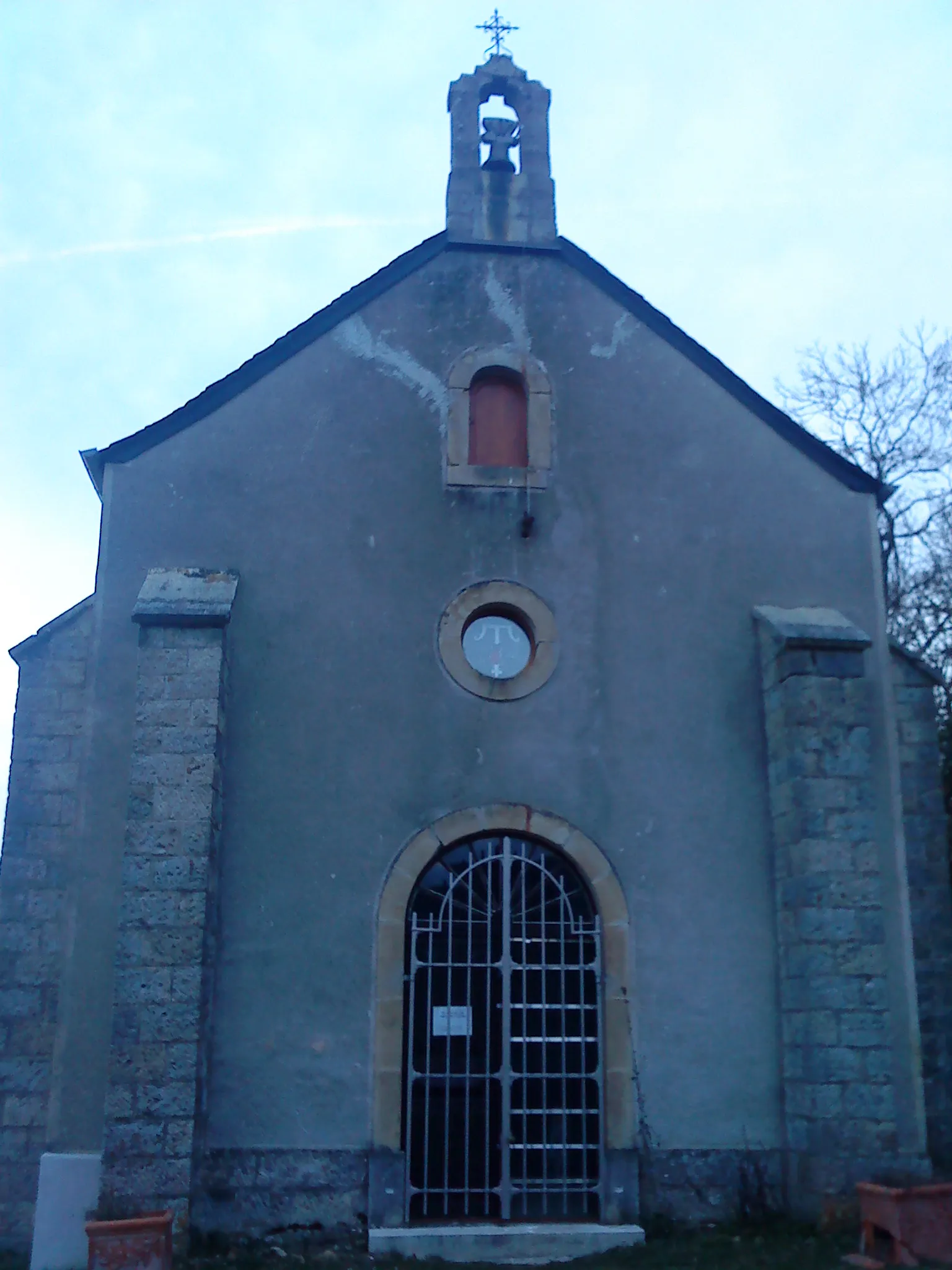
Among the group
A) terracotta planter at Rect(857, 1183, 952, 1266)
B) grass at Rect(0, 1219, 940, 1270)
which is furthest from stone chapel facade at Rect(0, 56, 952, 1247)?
terracotta planter at Rect(857, 1183, 952, 1266)

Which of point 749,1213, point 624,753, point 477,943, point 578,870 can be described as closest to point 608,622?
point 624,753

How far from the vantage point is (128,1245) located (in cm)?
702

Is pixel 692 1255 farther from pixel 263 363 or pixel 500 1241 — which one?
pixel 263 363

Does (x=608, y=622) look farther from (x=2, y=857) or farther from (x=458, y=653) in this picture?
(x=2, y=857)

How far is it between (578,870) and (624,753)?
0.96m

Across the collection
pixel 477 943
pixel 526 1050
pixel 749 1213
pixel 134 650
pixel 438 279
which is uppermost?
pixel 438 279

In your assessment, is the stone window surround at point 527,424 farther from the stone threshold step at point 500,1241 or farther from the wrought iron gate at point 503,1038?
the stone threshold step at point 500,1241

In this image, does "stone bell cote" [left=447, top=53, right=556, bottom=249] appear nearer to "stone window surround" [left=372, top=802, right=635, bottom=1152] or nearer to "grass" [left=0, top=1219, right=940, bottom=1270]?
"stone window surround" [left=372, top=802, right=635, bottom=1152]

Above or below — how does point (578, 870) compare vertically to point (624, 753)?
below

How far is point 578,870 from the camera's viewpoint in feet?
29.3

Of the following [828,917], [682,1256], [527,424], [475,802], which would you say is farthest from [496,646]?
[682,1256]

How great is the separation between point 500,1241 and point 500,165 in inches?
341

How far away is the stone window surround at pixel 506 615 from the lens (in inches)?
362

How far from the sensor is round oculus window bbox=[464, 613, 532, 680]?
30.6 ft
